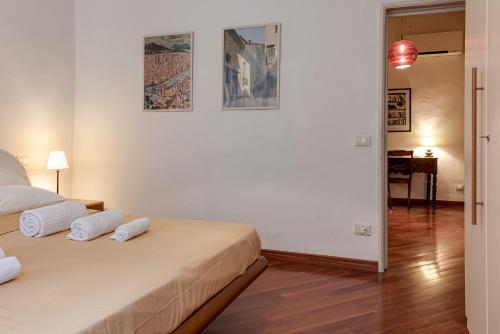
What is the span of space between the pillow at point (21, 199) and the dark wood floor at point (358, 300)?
146 cm

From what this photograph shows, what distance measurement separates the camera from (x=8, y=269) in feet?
4.26

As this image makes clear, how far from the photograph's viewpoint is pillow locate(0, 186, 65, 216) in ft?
8.39

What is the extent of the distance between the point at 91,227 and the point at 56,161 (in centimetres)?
229

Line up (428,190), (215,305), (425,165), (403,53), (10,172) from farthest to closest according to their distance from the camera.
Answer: (428,190) → (425,165) → (403,53) → (10,172) → (215,305)

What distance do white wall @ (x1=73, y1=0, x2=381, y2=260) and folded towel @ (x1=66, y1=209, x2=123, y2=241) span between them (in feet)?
6.20

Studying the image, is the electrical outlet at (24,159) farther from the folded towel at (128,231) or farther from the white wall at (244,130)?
the folded towel at (128,231)

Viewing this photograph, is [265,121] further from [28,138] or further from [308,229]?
[28,138]

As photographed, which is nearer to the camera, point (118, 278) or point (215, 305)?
point (118, 278)

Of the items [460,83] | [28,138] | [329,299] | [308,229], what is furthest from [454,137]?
[28,138]

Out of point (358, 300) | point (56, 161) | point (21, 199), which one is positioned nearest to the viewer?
point (21, 199)

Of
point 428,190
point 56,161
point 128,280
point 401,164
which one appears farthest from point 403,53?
point 128,280

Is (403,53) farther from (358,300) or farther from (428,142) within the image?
(358,300)

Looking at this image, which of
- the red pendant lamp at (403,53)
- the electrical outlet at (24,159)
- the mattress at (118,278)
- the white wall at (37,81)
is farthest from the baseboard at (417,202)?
the electrical outlet at (24,159)

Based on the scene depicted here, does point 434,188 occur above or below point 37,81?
below
